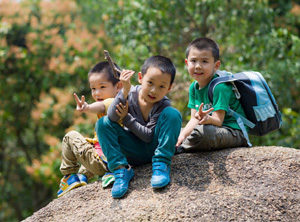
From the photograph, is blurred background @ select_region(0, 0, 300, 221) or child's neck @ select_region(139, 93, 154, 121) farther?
blurred background @ select_region(0, 0, 300, 221)

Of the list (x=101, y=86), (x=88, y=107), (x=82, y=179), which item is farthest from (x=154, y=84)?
(x=82, y=179)

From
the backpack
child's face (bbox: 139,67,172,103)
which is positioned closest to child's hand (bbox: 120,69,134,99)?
child's face (bbox: 139,67,172,103)

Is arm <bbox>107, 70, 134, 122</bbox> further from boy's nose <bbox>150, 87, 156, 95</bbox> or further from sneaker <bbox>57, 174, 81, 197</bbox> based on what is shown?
sneaker <bbox>57, 174, 81, 197</bbox>

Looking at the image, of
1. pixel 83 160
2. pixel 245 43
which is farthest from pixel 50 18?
pixel 83 160

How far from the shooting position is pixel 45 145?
9.64 m

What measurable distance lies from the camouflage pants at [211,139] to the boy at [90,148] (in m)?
0.69

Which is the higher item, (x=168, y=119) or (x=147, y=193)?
(x=168, y=119)

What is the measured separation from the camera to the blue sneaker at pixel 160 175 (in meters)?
2.93

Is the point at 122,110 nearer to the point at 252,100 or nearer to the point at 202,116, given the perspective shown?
the point at 202,116

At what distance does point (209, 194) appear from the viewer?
287 cm

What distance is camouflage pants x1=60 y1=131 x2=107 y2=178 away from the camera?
3404 mm

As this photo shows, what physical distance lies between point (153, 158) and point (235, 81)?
0.94m

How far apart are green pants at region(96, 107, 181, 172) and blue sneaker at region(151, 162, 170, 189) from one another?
4 cm

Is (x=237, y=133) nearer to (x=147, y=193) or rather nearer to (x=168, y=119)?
(x=168, y=119)
